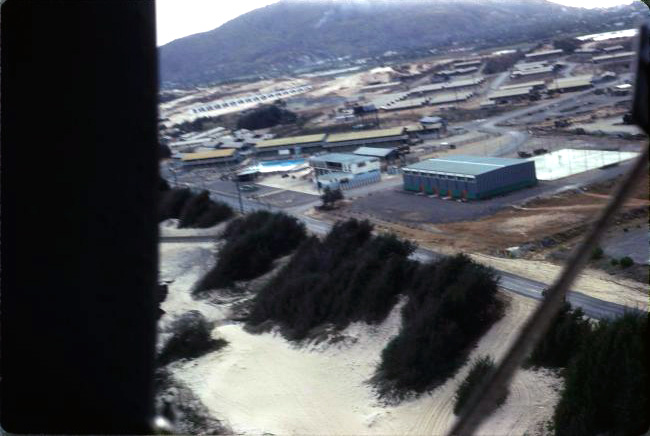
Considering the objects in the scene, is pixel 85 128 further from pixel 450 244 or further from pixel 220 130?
pixel 220 130

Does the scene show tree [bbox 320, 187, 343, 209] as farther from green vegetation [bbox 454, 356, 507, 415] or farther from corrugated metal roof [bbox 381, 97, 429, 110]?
corrugated metal roof [bbox 381, 97, 429, 110]

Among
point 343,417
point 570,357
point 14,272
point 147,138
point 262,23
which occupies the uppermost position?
point 262,23

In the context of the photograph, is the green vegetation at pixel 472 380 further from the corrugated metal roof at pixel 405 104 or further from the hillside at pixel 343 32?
the hillside at pixel 343 32

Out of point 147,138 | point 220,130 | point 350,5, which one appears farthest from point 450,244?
point 350,5

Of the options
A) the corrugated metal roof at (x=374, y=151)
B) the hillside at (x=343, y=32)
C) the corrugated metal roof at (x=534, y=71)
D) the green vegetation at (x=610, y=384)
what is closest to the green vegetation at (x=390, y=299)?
the green vegetation at (x=610, y=384)

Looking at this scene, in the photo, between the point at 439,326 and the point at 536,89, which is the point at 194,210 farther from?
the point at 536,89

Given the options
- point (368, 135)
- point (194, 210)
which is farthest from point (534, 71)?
point (194, 210)

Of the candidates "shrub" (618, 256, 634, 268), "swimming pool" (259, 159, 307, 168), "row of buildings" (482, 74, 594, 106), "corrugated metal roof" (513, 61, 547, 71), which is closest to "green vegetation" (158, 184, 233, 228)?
"swimming pool" (259, 159, 307, 168)
